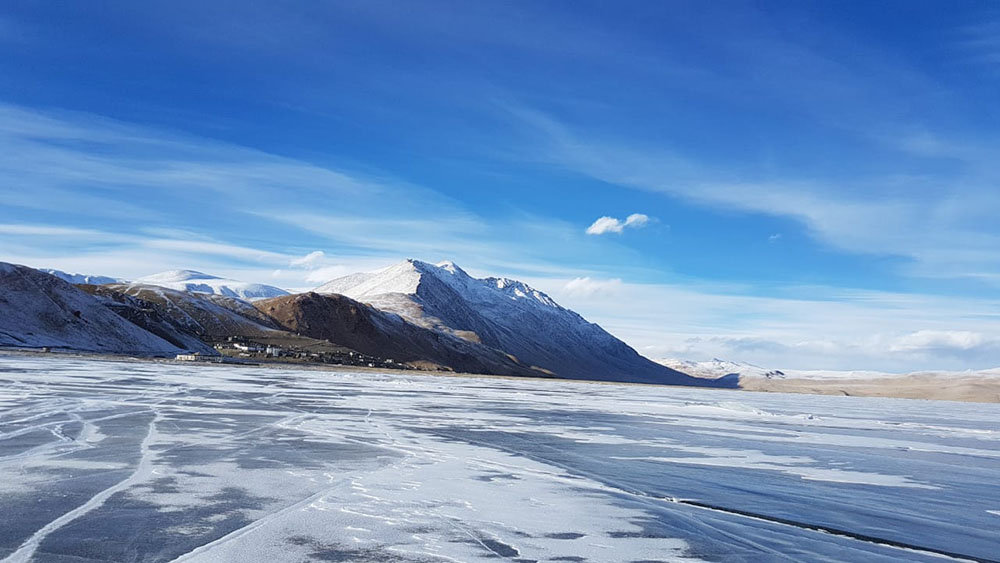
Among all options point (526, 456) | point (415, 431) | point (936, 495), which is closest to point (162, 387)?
point (415, 431)

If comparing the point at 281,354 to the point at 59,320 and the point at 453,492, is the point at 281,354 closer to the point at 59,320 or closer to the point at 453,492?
the point at 59,320

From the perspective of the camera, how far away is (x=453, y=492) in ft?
34.2

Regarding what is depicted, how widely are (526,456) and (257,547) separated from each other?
26.6ft

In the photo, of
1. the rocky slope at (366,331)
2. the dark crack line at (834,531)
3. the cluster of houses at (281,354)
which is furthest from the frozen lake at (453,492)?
the rocky slope at (366,331)

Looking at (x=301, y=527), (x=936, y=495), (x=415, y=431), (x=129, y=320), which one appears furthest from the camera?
(x=129, y=320)

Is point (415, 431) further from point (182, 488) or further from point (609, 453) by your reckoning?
point (182, 488)

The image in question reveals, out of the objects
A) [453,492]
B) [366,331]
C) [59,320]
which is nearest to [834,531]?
[453,492]

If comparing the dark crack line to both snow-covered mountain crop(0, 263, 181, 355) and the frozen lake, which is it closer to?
the frozen lake

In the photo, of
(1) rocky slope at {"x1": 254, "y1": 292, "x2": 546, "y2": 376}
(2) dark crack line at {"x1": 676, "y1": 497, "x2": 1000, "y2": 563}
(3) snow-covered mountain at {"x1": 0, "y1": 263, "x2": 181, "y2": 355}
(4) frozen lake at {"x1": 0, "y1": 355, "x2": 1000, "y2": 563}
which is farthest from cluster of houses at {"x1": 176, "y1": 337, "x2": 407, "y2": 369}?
(2) dark crack line at {"x1": 676, "y1": 497, "x2": 1000, "y2": 563}

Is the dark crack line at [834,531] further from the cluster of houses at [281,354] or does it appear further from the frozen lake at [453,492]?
the cluster of houses at [281,354]

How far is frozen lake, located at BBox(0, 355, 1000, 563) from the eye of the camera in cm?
→ 754

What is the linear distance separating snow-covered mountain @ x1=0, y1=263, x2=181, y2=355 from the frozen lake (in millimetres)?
70163

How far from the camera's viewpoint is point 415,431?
18.2 metres

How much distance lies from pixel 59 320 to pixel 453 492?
90.2 meters
